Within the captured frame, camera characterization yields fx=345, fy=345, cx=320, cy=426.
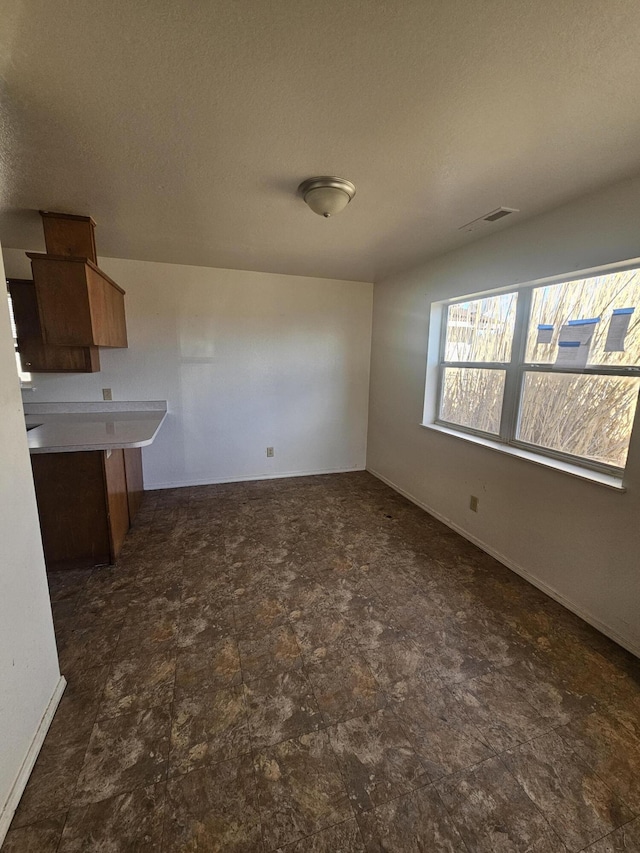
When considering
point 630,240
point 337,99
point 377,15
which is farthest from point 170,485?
point 630,240

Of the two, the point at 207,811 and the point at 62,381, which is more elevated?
the point at 62,381

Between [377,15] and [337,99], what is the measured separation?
1.07ft

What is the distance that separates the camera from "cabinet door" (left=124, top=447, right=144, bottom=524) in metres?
2.92

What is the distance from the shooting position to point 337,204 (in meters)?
1.88

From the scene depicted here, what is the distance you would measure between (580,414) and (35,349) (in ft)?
13.5

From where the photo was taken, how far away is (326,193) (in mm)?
1825

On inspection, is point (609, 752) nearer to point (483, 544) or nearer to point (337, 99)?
point (483, 544)

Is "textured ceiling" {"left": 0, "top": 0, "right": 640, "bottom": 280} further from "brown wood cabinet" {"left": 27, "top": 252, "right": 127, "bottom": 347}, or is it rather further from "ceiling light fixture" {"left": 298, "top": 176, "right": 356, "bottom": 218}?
"brown wood cabinet" {"left": 27, "top": 252, "right": 127, "bottom": 347}

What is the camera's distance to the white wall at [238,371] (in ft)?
11.5

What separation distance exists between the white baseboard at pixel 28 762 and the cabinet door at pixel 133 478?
5.19 feet

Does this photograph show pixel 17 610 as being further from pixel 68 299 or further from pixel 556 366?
pixel 556 366

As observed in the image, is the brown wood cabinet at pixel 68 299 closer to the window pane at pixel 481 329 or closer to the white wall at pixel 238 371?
the white wall at pixel 238 371

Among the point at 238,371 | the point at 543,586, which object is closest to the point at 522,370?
the point at 543,586

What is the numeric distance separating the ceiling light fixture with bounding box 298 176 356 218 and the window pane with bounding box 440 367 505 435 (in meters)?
1.67
